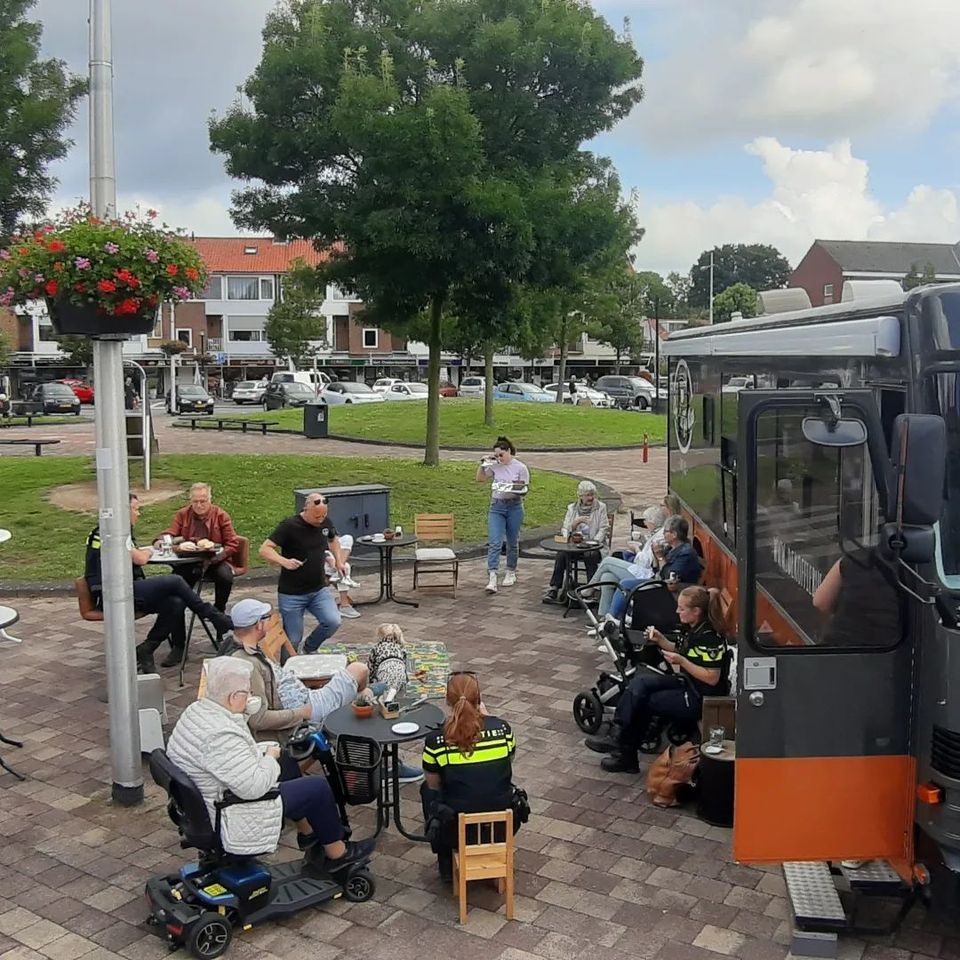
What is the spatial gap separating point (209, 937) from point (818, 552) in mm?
3287

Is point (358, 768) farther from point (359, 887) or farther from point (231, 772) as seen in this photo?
point (231, 772)

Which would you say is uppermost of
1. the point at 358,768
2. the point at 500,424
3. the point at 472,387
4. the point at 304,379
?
the point at 304,379

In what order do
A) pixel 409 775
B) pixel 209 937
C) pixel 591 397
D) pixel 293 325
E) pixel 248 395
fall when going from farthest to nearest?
pixel 293 325 → pixel 248 395 → pixel 591 397 → pixel 409 775 → pixel 209 937

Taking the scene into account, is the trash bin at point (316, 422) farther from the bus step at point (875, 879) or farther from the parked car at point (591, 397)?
the bus step at point (875, 879)

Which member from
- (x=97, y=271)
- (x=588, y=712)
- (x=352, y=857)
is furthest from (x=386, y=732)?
(x=97, y=271)

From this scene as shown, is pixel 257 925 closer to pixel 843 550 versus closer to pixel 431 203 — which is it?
pixel 843 550

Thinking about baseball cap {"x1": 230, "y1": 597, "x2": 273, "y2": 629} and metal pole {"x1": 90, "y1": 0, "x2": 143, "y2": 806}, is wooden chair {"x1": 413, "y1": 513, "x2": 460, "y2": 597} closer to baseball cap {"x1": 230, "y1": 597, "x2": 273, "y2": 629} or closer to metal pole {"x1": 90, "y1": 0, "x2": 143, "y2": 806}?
baseball cap {"x1": 230, "y1": 597, "x2": 273, "y2": 629}

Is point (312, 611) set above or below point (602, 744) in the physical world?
above

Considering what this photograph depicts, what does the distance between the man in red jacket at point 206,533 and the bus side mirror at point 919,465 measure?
21.3 ft

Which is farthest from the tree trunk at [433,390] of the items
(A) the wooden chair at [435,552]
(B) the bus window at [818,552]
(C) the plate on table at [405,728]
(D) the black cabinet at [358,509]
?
(B) the bus window at [818,552]

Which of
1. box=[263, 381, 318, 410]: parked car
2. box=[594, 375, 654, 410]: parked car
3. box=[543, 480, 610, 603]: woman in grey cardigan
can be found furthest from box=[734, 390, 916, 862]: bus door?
box=[594, 375, 654, 410]: parked car

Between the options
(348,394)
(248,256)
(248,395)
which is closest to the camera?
(348,394)

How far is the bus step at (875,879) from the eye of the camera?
463cm

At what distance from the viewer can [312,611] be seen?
27.7 ft
